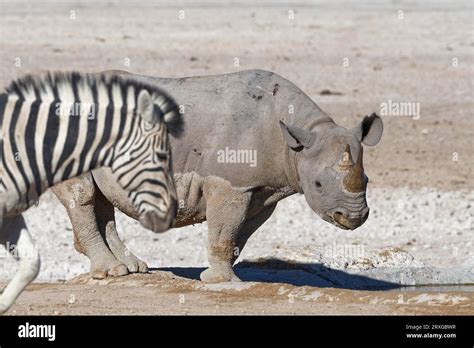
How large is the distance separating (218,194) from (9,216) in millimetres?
3314

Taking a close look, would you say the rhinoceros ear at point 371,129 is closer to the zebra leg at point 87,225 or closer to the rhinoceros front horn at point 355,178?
the rhinoceros front horn at point 355,178

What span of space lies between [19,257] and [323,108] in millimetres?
17867

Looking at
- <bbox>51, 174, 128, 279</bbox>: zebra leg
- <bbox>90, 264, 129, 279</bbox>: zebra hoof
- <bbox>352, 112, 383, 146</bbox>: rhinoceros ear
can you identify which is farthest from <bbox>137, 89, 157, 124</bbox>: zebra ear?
<bbox>90, 264, 129, 279</bbox>: zebra hoof

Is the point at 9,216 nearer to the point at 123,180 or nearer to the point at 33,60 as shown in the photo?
the point at 123,180

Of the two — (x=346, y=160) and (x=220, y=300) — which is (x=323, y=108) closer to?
(x=346, y=160)

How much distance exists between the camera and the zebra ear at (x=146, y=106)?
8.76 metres

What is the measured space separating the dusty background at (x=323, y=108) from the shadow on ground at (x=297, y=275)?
0.08 ft

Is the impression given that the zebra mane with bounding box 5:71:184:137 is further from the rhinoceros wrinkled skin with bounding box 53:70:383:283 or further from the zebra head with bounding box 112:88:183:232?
the rhinoceros wrinkled skin with bounding box 53:70:383:283

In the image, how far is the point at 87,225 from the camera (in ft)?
41.8

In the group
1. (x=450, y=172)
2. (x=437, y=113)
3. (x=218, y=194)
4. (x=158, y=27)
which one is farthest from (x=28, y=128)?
(x=158, y=27)

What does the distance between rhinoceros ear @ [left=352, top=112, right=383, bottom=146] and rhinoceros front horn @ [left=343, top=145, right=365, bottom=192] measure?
40cm

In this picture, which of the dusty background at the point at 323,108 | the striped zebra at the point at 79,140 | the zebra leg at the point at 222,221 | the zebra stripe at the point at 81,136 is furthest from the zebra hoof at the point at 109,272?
the zebra stripe at the point at 81,136

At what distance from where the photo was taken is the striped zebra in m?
8.88

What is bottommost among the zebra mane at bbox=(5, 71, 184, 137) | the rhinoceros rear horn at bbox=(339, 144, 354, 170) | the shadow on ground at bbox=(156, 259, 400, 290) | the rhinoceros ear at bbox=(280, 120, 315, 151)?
the shadow on ground at bbox=(156, 259, 400, 290)
